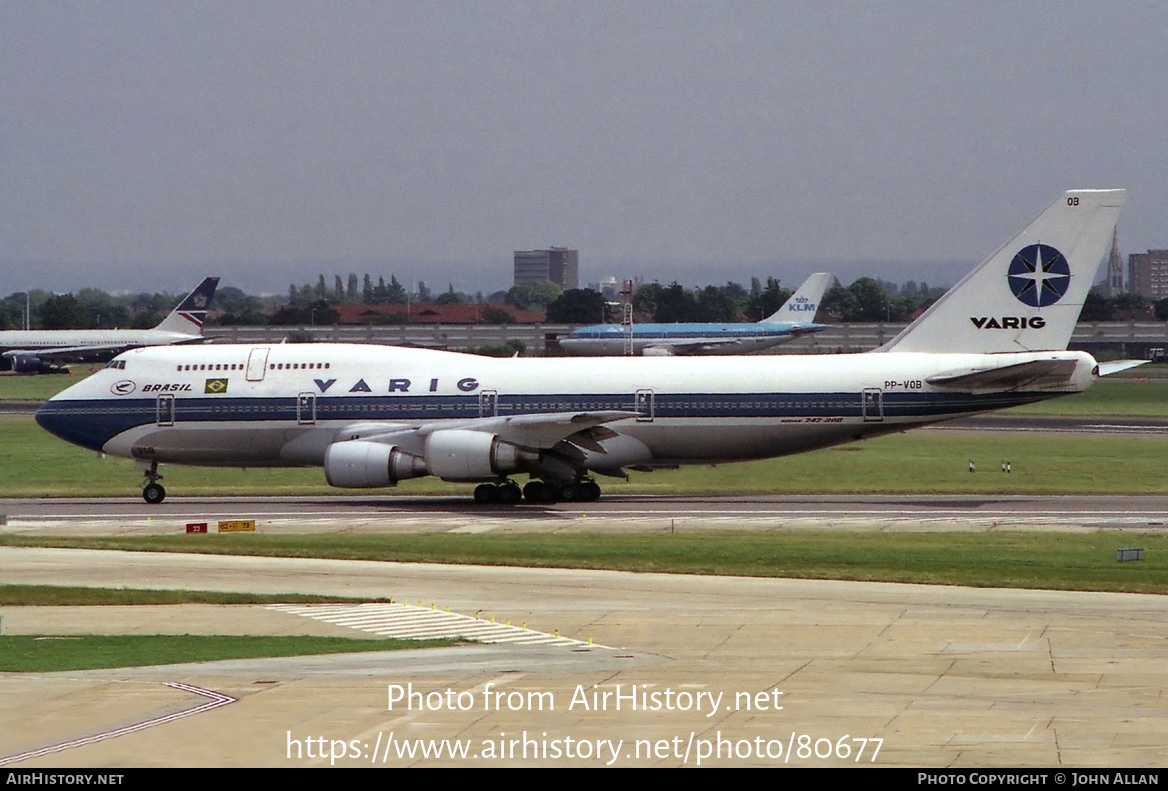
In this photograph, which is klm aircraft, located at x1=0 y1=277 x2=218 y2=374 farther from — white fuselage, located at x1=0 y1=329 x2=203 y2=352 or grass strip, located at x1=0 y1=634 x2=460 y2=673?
grass strip, located at x1=0 y1=634 x2=460 y2=673

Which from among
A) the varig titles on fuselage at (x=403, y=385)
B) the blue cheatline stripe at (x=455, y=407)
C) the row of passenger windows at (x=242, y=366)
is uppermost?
the row of passenger windows at (x=242, y=366)

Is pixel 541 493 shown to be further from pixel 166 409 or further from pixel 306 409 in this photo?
pixel 166 409

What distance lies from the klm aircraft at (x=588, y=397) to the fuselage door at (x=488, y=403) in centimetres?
4

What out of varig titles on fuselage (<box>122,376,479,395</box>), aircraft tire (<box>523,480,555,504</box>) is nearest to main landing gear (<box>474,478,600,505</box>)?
aircraft tire (<box>523,480,555,504</box>)

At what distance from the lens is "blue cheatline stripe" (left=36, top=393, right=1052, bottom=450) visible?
136ft

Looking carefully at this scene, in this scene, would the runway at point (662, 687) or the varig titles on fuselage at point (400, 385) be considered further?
the varig titles on fuselage at point (400, 385)

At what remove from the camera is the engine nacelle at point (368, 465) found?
4138 centimetres

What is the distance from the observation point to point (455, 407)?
4303 cm

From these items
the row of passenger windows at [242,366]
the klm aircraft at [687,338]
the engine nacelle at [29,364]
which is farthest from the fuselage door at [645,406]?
the engine nacelle at [29,364]

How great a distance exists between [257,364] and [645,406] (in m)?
11.9

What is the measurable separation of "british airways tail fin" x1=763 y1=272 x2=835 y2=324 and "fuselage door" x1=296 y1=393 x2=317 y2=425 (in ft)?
317

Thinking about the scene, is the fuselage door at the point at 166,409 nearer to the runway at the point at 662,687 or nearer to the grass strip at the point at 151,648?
the runway at the point at 662,687

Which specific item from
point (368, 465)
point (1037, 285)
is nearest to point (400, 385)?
point (368, 465)

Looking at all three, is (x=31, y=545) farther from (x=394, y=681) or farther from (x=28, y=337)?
(x=28, y=337)
